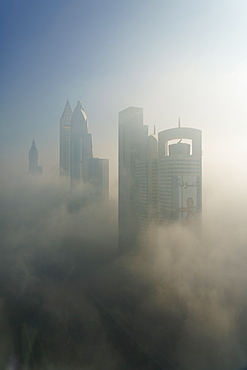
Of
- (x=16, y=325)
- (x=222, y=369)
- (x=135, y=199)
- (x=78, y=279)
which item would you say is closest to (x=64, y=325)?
(x=16, y=325)

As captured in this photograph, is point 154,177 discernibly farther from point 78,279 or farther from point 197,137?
point 78,279

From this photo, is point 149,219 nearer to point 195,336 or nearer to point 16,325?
point 195,336

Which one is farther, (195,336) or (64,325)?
(64,325)

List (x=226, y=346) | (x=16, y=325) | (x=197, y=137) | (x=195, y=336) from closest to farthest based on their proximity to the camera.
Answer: (x=226, y=346)
(x=195, y=336)
(x=16, y=325)
(x=197, y=137)

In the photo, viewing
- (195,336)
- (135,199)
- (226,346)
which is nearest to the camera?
(226,346)

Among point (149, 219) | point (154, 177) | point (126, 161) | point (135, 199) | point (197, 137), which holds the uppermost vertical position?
point (197, 137)

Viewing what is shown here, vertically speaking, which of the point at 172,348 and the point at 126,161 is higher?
the point at 126,161

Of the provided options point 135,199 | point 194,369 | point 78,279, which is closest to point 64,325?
point 78,279
